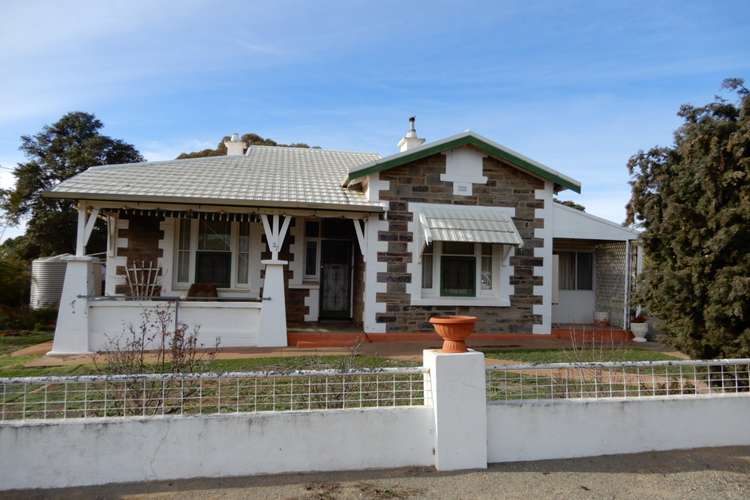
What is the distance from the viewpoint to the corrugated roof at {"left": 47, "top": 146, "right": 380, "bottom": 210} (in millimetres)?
10420

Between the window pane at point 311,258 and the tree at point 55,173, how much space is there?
18.5m

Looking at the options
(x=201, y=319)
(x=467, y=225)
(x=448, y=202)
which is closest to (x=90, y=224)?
(x=201, y=319)

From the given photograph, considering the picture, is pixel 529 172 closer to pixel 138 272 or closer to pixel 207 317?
pixel 207 317

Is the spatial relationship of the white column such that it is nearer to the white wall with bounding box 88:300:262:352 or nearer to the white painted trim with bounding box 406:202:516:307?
the white wall with bounding box 88:300:262:352

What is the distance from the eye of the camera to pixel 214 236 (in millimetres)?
12656

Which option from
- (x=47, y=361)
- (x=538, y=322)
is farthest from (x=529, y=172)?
(x=47, y=361)

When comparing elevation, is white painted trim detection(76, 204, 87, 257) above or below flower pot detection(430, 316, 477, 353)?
above

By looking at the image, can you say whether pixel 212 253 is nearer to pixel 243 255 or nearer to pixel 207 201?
pixel 243 255

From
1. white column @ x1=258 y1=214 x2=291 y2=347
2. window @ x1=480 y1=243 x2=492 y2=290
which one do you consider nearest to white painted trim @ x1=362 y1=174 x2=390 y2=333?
white column @ x1=258 y1=214 x2=291 y2=347

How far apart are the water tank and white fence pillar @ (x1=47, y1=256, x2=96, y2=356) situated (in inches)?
Result: 425

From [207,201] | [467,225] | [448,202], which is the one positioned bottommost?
[467,225]

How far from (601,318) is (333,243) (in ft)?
23.1

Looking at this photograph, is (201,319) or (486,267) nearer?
(201,319)

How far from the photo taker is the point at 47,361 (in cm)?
913
